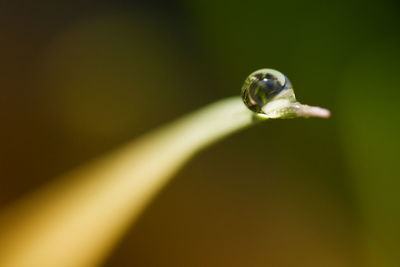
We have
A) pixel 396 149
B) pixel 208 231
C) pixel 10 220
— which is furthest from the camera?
pixel 396 149

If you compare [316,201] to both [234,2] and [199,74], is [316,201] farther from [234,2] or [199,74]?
[234,2]

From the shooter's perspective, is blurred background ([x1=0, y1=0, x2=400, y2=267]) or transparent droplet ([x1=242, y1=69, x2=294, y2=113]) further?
blurred background ([x1=0, y1=0, x2=400, y2=267])

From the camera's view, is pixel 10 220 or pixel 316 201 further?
pixel 316 201

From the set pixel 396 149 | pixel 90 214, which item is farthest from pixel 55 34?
pixel 396 149

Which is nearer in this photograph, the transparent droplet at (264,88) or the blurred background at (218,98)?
the transparent droplet at (264,88)
